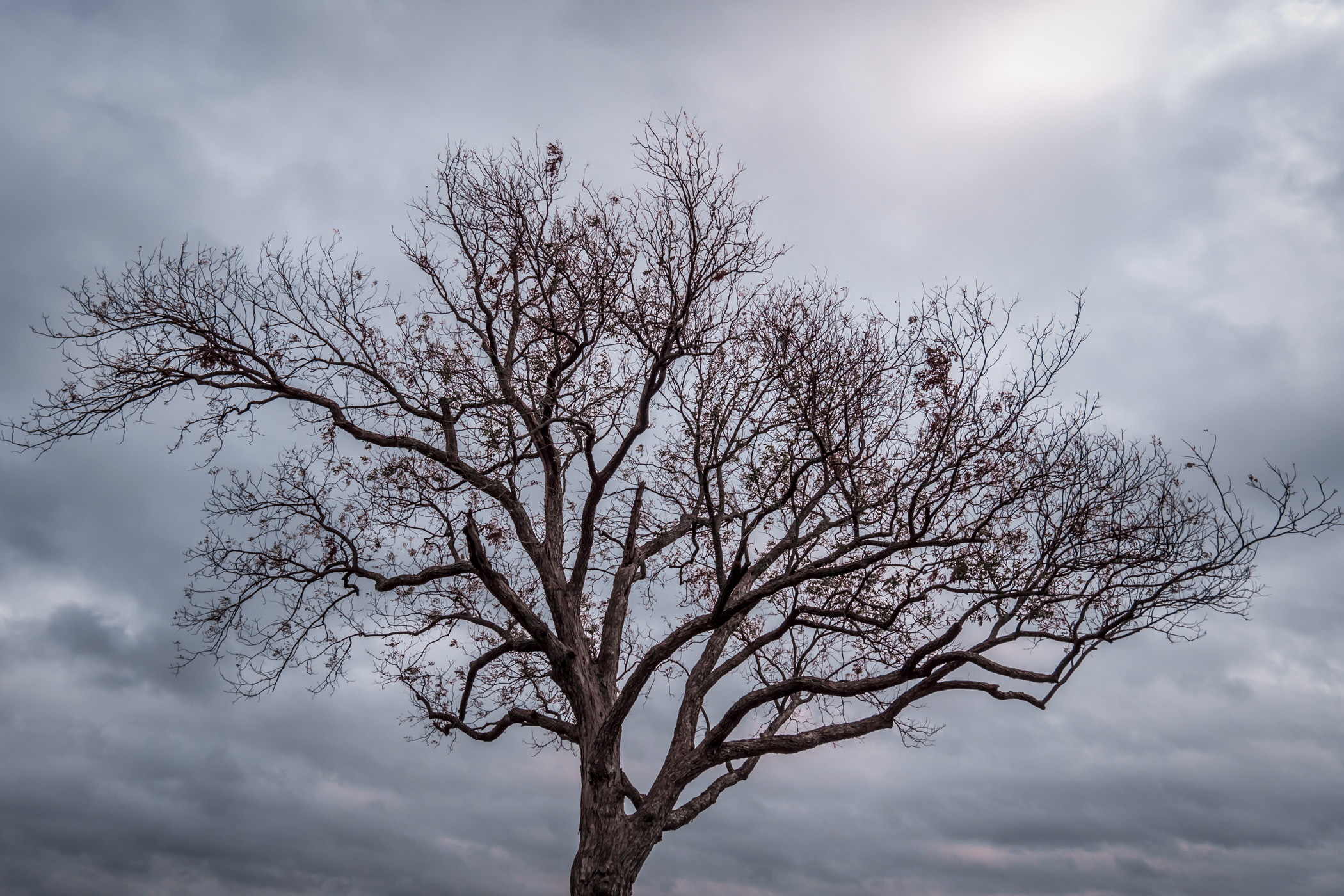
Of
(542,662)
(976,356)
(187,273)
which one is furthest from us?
(542,662)

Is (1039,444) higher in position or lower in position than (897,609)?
higher

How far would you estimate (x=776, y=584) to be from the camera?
10734mm

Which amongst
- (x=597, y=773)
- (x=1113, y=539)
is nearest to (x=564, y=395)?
(x=597, y=773)

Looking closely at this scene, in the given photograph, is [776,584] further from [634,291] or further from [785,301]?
[634,291]

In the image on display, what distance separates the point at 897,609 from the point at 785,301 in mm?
4244

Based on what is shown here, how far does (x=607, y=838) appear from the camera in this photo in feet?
36.7

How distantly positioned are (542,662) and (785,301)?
7.14m

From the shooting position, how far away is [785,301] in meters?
11.5

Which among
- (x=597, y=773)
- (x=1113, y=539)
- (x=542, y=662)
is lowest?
(x=597, y=773)

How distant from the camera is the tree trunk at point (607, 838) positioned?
11.0 meters

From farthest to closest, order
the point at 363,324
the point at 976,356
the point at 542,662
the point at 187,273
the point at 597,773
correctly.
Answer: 1. the point at 542,662
2. the point at 363,324
3. the point at 187,273
4. the point at 597,773
5. the point at 976,356

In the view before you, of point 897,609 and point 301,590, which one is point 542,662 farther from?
point 897,609

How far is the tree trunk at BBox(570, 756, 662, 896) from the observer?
36.0 feet

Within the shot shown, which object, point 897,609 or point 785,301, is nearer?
point 897,609
